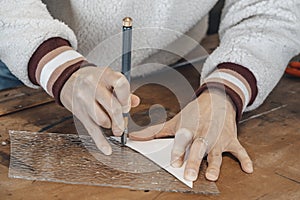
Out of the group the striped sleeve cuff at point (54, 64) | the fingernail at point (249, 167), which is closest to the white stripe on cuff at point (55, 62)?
the striped sleeve cuff at point (54, 64)

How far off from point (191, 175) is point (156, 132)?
0.14 metres

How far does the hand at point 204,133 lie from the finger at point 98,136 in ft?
0.22

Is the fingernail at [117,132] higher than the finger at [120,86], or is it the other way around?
the finger at [120,86]

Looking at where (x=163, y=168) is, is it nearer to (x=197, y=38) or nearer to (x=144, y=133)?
(x=144, y=133)

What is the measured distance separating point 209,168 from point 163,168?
0.07 meters

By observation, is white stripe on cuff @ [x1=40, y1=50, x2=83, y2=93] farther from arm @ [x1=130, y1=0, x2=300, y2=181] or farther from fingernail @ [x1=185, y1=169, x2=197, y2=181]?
fingernail @ [x1=185, y1=169, x2=197, y2=181]

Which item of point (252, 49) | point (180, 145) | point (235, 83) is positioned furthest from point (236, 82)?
point (180, 145)

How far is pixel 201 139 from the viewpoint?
0.79m

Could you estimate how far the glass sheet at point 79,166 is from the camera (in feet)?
2.24

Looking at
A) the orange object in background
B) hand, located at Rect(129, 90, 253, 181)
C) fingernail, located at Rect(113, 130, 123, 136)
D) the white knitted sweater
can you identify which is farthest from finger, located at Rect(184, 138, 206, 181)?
the orange object in background

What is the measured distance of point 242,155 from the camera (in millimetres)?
762

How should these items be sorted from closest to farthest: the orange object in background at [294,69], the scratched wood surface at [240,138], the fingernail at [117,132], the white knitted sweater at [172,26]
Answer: the scratched wood surface at [240,138]
the fingernail at [117,132]
the white knitted sweater at [172,26]
the orange object in background at [294,69]

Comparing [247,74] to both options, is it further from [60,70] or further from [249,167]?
[60,70]

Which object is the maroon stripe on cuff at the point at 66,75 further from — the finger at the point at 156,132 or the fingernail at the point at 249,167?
the fingernail at the point at 249,167
